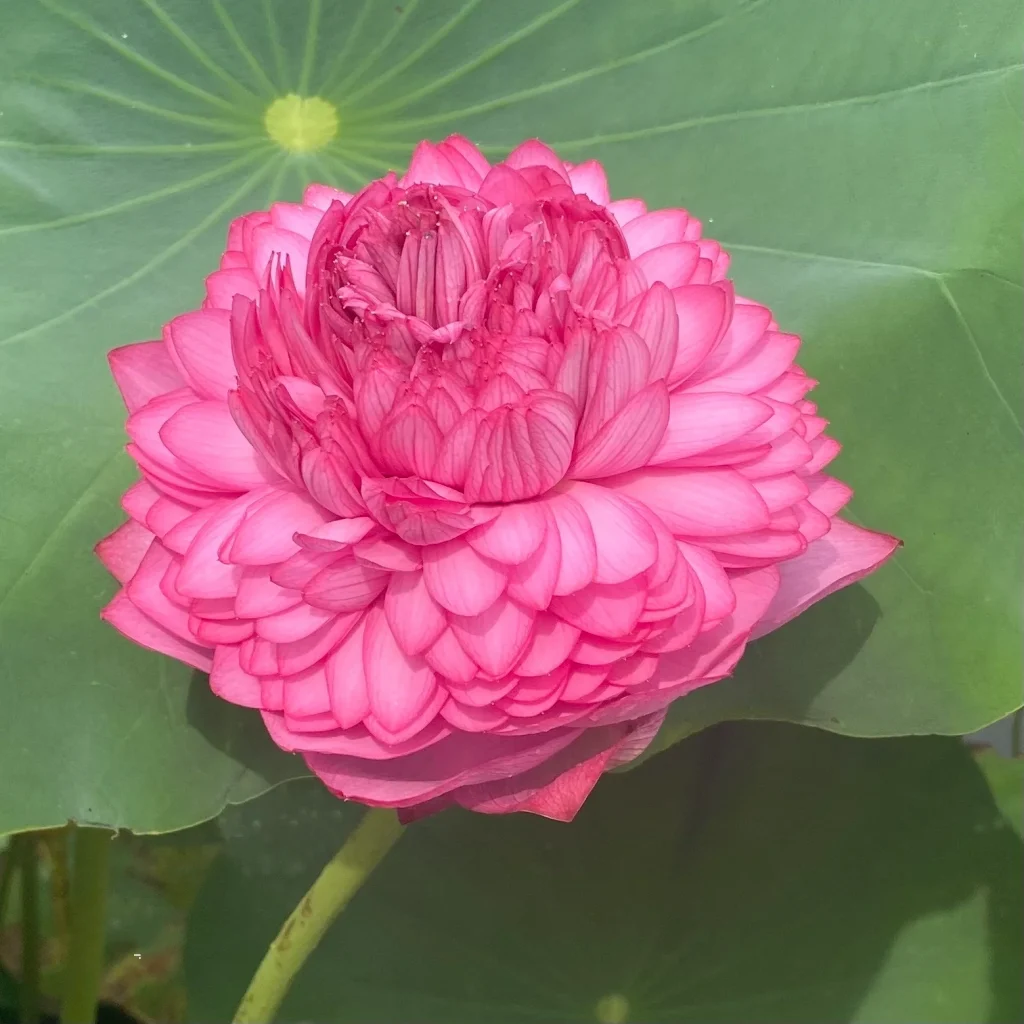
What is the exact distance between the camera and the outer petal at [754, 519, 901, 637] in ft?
1.46

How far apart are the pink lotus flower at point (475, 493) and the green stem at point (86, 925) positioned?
0.37 m

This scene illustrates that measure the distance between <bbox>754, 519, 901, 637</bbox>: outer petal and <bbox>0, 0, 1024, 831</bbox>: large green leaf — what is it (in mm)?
116

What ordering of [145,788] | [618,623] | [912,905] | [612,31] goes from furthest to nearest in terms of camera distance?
1. [912,905]
2. [612,31]
3. [145,788]
4. [618,623]

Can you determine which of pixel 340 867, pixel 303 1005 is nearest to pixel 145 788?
pixel 340 867

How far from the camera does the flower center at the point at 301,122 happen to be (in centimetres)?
66

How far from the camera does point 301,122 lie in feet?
2.18

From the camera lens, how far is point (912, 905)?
0.75 metres

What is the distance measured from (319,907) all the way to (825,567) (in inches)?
13.6

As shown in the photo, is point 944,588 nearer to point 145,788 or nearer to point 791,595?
point 791,595

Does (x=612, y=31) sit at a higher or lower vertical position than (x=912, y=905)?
higher

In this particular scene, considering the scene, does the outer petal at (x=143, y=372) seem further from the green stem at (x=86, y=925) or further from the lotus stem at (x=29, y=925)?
the lotus stem at (x=29, y=925)

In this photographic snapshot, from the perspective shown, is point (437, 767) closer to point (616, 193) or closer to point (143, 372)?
point (143, 372)

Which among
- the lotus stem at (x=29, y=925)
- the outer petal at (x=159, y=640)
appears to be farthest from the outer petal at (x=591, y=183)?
the lotus stem at (x=29, y=925)

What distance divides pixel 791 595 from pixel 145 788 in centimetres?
38
